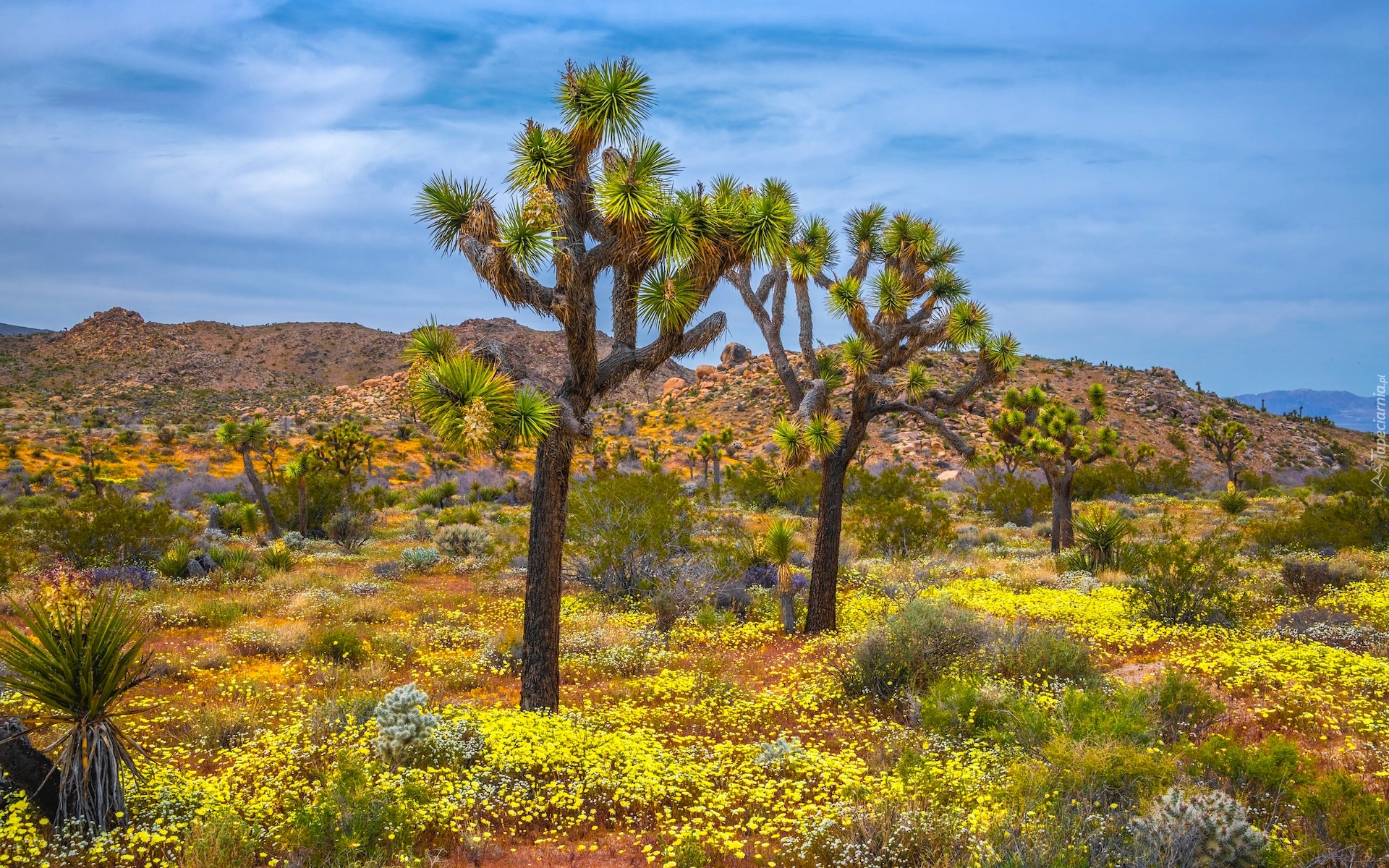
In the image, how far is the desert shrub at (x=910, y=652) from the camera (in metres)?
10.1

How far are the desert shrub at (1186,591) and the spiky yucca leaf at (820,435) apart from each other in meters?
6.40

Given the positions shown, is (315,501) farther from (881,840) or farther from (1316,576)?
(1316,576)

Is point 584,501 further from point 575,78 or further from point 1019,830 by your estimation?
point 1019,830

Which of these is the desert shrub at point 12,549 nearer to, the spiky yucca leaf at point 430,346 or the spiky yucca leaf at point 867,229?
the spiky yucca leaf at point 430,346

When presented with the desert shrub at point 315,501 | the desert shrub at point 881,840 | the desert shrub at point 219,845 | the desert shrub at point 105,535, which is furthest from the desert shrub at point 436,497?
the desert shrub at point 881,840

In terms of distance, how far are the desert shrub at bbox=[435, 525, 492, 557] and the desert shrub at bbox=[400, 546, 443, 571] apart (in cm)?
92

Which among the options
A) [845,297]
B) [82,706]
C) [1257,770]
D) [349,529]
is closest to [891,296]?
[845,297]

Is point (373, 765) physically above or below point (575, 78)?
below

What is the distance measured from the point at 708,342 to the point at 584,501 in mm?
8584

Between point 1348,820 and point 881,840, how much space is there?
3.11 metres

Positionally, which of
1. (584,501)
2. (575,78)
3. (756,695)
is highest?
(575,78)

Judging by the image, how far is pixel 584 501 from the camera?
1767cm

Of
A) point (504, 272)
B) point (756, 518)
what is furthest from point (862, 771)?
point (756, 518)

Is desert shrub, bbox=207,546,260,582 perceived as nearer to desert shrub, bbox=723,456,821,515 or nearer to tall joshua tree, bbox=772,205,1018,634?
tall joshua tree, bbox=772,205,1018,634
